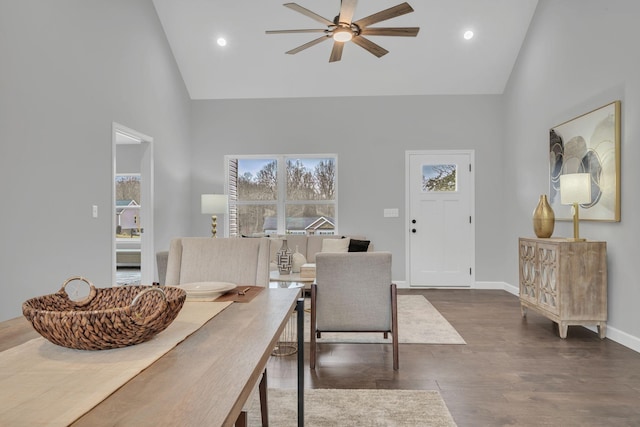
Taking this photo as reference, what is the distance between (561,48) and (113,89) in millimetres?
4726

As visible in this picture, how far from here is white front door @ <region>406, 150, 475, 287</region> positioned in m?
6.02

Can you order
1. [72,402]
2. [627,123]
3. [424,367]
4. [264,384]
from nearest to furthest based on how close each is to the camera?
[72,402] → [264,384] → [424,367] → [627,123]

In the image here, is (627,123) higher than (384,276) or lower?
higher

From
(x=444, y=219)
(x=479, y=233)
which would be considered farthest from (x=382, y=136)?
(x=479, y=233)

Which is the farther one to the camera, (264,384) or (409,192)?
(409,192)

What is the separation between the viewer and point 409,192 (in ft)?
19.9

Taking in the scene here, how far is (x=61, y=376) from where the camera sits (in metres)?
0.76

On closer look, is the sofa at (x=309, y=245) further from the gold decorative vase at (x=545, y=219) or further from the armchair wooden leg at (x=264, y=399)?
the armchair wooden leg at (x=264, y=399)

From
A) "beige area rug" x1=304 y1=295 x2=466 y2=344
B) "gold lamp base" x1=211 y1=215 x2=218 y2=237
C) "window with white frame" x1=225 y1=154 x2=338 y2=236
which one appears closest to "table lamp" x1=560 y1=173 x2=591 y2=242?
"beige area rug" x1=304 y1=295 x2=466 y2=344

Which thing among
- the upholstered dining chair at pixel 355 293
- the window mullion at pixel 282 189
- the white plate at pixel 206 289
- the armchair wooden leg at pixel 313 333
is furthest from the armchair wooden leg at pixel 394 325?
the window mullion at pixel 282 189

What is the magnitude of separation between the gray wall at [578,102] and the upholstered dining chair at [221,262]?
10.0 ft

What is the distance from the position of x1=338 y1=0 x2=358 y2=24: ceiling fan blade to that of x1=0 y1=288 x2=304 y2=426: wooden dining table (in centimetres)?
264

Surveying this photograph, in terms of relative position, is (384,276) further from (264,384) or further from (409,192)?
(409,192)

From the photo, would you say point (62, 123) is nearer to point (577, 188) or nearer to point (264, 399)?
point (264, 399)
